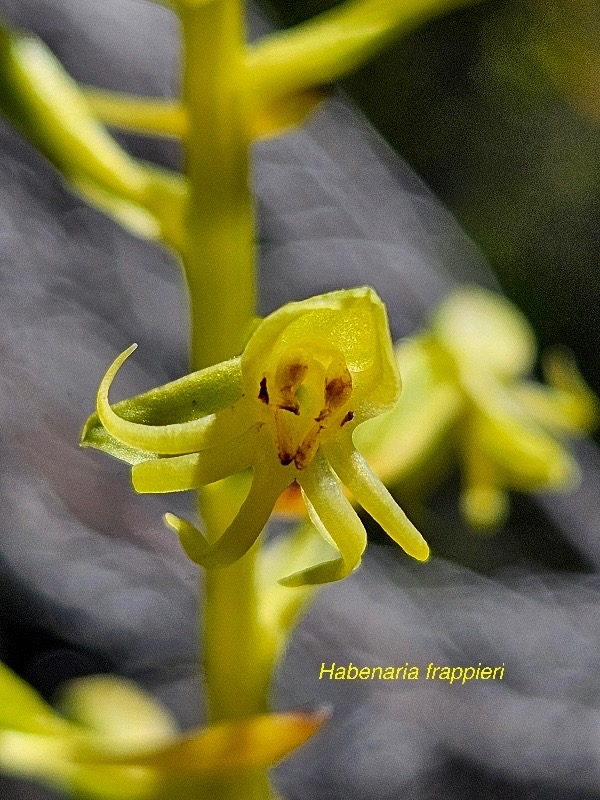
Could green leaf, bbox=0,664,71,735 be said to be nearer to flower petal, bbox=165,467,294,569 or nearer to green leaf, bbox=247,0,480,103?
flower petal, bbox=165,467,294,569

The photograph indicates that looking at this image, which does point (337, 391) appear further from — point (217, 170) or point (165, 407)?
point (217, 170)

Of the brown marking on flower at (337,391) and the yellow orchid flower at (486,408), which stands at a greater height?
the brown marking on flower at (337,391)

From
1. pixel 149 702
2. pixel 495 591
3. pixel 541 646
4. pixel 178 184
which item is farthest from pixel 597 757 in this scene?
pixel 178 184

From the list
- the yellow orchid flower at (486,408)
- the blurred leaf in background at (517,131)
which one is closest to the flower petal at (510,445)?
the yellow orchid flower at (486,408)

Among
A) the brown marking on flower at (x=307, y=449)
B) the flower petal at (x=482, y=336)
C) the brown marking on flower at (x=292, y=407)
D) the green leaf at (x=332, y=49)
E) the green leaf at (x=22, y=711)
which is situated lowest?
the flower petal at (x=482, y=336)

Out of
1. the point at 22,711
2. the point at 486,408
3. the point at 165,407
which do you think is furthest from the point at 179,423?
the point at 486,408

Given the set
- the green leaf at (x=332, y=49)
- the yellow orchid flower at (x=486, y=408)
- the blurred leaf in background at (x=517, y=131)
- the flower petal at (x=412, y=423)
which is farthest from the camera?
the blurred leaf in background at (x=517, y=131)

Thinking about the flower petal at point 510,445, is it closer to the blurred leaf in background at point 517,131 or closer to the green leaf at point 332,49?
the blurred leaf in background at point 517,131

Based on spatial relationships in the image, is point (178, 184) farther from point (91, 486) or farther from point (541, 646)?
point (541, 646)
